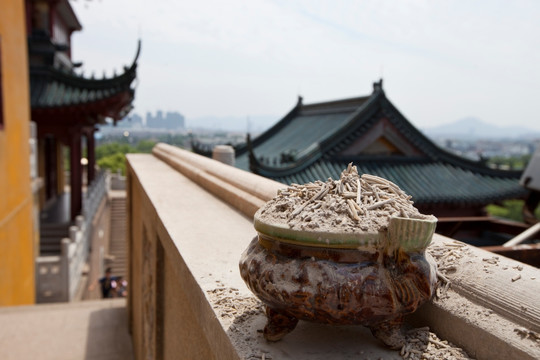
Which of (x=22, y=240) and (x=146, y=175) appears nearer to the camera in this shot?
(x=146, y=175)

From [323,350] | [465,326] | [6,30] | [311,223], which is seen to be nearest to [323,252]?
[311,223]

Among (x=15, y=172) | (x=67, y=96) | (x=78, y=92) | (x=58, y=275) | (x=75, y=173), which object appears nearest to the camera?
(x=15, y=172)

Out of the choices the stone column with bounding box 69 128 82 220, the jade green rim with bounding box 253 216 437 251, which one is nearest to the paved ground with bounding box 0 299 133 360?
the jade green rim with bounding box 253 216 437 251

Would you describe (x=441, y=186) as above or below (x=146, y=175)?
below

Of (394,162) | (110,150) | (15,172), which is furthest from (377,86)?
(110,150)

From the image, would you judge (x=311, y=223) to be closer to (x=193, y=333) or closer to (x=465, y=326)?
(x=465, y=326)

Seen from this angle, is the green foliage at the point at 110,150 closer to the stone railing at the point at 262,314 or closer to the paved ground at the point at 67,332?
the paved ground at the point at 67,332

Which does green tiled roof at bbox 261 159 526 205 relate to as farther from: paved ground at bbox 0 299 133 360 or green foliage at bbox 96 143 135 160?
green foliage at bbox 96 143 135 160

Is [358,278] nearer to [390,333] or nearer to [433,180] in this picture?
[390,333]
